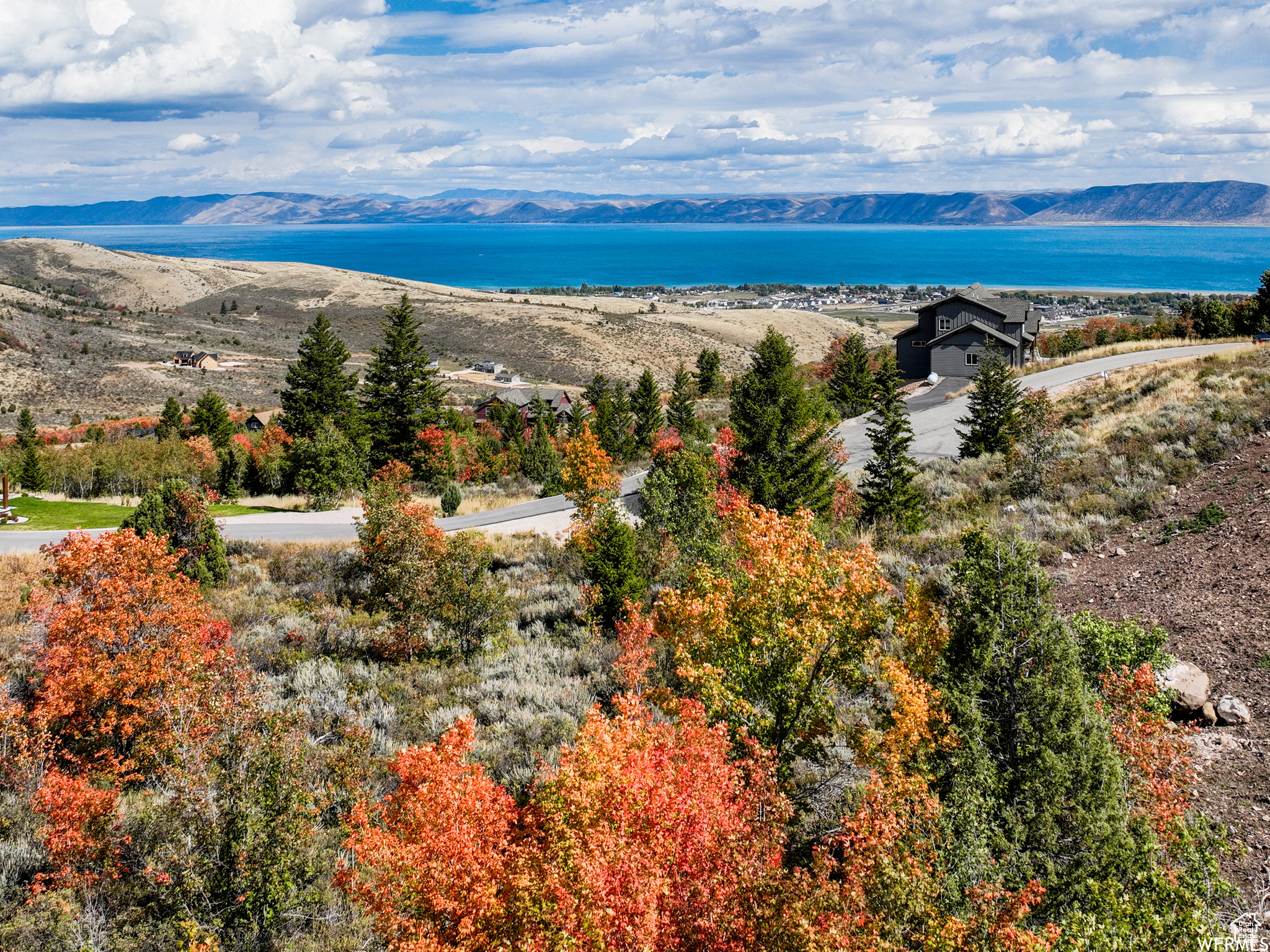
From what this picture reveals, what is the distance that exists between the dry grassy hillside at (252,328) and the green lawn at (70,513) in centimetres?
4646

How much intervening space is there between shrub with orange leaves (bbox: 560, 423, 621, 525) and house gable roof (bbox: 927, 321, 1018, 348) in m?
32.3

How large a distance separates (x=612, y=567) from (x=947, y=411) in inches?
1186

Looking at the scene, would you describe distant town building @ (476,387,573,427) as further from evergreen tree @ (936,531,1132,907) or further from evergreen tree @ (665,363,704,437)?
evergreen tree @ (936,531,1132,907)

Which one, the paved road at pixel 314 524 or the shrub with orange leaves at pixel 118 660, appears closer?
the shrub with orange leaves at pixel 118 660

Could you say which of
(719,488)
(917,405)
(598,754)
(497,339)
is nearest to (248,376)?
(497,339)

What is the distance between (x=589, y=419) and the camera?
54.2 m

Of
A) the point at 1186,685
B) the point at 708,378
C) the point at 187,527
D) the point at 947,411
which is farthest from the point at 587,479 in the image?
the point at 708,378

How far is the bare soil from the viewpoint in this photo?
11.0m

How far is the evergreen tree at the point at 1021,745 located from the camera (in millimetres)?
8953

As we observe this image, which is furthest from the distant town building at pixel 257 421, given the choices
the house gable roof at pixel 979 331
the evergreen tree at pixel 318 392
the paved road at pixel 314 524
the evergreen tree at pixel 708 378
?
the house gable roof at pixel 979 331

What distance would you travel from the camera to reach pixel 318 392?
163 ft

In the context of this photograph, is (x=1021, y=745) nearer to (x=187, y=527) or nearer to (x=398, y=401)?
(x=187, y=527)

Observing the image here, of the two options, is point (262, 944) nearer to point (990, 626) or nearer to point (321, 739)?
point (321, 739)

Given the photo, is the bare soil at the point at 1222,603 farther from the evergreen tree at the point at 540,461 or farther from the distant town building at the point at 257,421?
the distant town building at the point at 257,421
